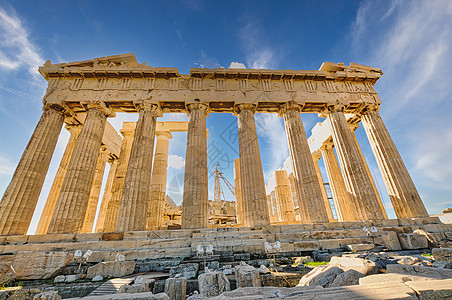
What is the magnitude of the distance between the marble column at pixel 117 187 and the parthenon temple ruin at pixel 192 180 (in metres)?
0.08

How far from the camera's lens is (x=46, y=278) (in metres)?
5.83

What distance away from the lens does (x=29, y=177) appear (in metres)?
11.6

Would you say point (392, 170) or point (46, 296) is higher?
point (392, 170)

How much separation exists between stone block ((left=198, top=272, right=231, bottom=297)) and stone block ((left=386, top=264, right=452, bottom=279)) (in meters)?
3.20

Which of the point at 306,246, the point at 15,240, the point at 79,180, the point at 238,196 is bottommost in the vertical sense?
→ the point at 306,246

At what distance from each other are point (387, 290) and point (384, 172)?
14.0 metres

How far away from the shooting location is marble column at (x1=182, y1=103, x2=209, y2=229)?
11141 millimetres

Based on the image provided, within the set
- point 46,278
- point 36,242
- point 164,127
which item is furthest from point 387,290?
point 164,127

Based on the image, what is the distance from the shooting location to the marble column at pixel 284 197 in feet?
61.9

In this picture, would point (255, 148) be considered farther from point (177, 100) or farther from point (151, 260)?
point (151, 260)

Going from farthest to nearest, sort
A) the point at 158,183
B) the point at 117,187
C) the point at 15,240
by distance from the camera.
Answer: the point at 158,183 → the point at 117,187 → the point at 15,240

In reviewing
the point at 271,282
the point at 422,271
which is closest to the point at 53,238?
the point at 271,282

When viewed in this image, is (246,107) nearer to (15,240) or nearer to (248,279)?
(248,279)

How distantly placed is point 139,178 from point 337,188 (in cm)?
1510
